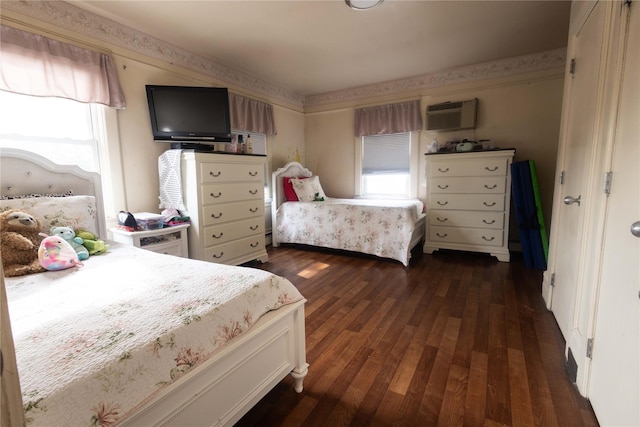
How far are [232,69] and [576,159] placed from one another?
3451 millimetres

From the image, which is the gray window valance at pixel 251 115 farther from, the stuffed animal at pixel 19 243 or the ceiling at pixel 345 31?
the stuffed animal at pixel 19 243

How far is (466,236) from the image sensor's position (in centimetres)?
351

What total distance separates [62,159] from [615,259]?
3.37 metres

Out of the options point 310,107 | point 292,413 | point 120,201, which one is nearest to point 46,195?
point 120,201

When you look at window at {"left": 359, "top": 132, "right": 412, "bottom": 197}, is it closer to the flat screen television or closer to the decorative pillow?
the flat screen television

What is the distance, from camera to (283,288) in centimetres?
136

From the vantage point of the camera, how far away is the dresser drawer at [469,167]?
3.27 metres

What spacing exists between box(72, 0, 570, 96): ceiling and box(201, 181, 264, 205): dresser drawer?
139cm

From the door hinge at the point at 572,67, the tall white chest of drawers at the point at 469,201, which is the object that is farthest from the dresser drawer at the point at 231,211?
the door hinge at the point at 572,67

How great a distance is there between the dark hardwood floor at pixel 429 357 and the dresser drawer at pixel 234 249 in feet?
2.02

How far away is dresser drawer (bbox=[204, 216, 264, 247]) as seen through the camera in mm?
2787

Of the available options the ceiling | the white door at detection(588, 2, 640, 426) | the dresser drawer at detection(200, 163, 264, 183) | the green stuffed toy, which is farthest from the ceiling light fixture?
the green stuffed toy

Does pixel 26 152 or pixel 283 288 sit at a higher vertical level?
pixel 26 152

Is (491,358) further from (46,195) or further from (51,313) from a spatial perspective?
(46,195)
